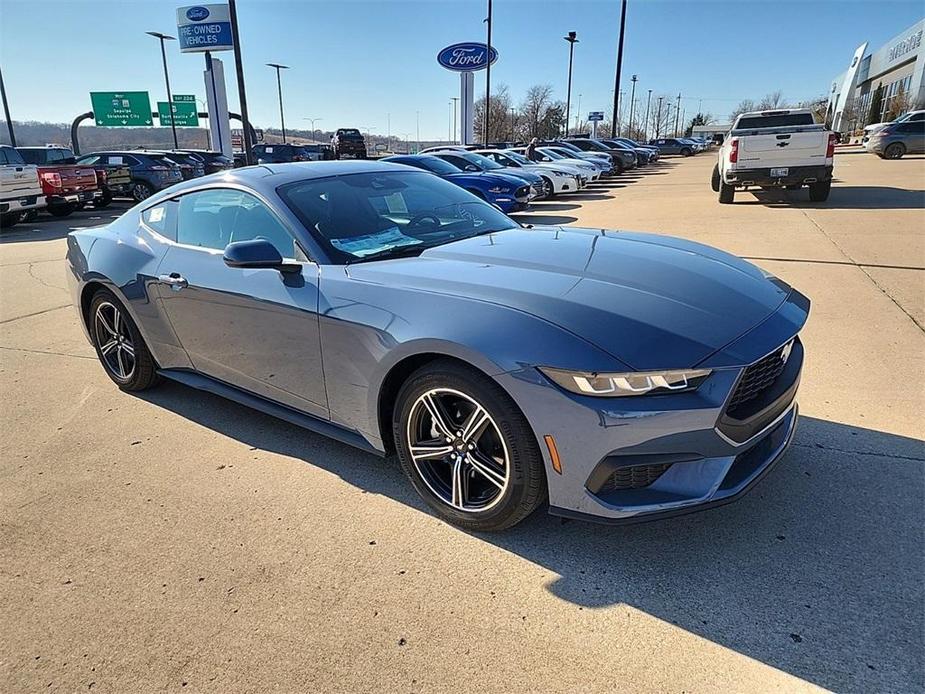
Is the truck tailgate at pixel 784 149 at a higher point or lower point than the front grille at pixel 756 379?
higher

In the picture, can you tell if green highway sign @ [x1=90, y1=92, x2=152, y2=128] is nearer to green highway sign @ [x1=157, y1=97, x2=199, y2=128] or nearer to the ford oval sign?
green highway sign @ [x1=157, y1=97, x2=199, y2=128]

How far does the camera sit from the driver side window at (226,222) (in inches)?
121

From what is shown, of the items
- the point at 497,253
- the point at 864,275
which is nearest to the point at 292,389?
the point at 497,253

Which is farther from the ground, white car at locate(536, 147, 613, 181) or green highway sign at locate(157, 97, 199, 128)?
green highway sign at locate(157, 97, 199, 128)

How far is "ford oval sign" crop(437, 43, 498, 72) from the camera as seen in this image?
32062 millimetres

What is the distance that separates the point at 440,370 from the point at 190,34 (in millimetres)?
32962

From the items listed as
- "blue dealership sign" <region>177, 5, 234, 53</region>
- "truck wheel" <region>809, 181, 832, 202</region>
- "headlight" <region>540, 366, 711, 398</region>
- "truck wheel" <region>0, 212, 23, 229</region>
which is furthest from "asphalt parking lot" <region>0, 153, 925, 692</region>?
"blue dealership sign" <region>177, 5, 234, 53</region>

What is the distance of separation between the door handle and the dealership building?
2382 inches

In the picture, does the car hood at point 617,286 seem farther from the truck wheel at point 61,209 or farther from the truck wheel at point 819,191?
the truck wheel at point 61,209

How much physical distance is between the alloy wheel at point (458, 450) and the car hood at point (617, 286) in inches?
18.1

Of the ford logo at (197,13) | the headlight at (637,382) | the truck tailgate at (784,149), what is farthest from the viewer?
the ford logo at (197,13)

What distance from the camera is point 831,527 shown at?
98.1 inches

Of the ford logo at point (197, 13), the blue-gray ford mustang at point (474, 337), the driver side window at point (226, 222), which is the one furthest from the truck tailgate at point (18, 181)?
the ford logo at point (197, 13)

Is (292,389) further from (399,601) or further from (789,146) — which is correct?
(789,146)
